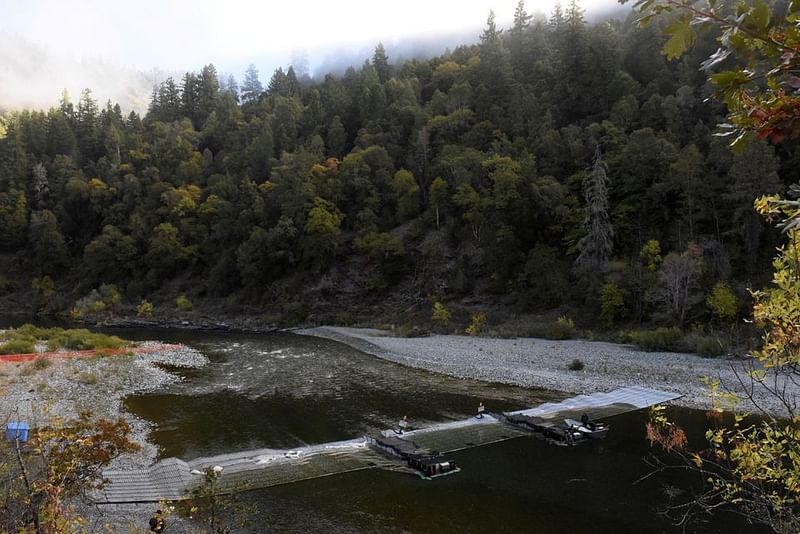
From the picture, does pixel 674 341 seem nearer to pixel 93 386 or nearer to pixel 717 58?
pixel 93 386

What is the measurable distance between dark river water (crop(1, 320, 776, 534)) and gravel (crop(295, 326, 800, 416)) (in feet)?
5.96

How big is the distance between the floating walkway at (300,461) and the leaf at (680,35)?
466 inches

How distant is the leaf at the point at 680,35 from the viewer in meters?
2.04

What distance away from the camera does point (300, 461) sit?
635 inches

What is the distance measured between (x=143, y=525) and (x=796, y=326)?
13.2 meters

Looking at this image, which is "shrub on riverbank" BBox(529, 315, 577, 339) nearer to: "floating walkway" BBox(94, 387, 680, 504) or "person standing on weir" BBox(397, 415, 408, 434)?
"floating walkway" BBox(94, 387, 680, 504)

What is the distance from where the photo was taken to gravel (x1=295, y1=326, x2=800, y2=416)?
22938 mm

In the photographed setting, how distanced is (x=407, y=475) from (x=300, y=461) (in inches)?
137

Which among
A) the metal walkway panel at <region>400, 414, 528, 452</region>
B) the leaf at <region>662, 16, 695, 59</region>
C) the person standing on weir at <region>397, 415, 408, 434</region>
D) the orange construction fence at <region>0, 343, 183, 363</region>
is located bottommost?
the metal walkway panel at <region>400, 414, 528, 452</region>

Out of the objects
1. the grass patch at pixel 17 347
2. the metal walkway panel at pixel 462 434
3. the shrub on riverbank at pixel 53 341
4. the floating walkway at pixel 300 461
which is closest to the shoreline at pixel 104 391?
the floating walkway at pixel 300 461

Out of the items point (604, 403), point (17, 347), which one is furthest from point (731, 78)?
point (17, 347)

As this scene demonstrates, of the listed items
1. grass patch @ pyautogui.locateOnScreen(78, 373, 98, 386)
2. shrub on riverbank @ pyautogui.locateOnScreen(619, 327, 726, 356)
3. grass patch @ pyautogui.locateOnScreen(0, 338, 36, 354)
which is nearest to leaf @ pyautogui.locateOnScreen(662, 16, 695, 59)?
grass patch @ pyautogui.locateOnScreen(78, 373, 98, 386)

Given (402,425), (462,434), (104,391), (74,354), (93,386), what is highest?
(74,354)

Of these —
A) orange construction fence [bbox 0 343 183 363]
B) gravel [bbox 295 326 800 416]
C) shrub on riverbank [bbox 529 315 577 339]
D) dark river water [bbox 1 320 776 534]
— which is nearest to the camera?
dark river water [bbox 1 320 776 534]
